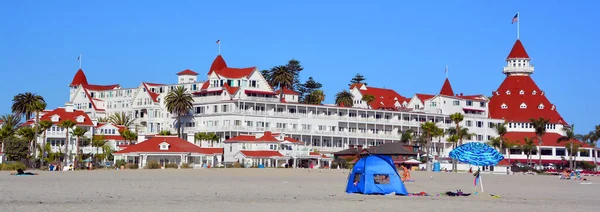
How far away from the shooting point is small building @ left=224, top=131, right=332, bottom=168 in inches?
3883

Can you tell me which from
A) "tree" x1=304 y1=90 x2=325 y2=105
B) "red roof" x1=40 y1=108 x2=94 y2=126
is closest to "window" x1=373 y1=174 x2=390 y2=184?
"red roof" x1=40 y1=108 x2=94 y2=126

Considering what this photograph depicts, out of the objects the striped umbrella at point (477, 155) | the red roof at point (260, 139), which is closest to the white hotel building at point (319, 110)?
the red roof at point (260, 139)

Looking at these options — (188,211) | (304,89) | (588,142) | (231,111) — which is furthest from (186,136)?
(188,211)

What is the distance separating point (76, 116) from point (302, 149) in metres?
31.4

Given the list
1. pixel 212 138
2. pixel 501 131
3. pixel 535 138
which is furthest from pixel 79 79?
pixel 535 138

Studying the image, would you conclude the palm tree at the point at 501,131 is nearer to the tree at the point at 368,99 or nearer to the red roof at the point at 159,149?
the tree at the point at 368,99

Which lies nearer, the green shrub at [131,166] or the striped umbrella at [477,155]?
the striped umbrella at [477,155]

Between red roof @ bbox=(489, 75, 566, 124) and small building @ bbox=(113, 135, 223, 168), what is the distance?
6000cm

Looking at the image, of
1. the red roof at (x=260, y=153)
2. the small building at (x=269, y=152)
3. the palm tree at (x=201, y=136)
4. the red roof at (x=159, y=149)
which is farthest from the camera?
the palm tree at (x=201, y=136)

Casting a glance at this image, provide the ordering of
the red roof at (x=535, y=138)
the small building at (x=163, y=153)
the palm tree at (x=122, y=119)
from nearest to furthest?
the small building at (x=163, y=153), the palm tree at (x=122, y=119), the red roof at (x=535, y=138)

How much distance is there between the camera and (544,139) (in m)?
134

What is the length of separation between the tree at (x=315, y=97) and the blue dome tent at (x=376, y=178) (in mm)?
111890

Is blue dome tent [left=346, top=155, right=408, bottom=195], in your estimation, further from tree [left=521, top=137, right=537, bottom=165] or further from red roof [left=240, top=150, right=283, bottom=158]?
tree [left=521, top=137, right=537, bottom=165]

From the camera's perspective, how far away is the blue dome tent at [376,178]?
114ft
